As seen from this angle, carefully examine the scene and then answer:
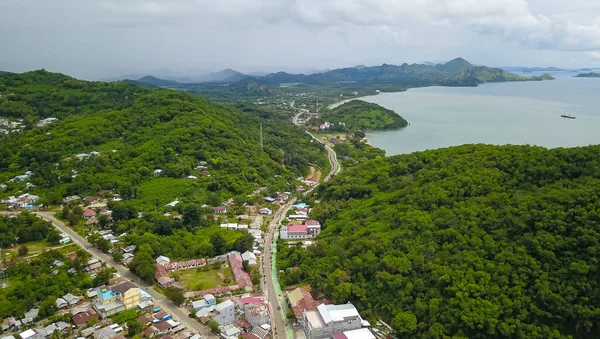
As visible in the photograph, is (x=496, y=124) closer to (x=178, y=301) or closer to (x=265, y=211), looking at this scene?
(x=265, y=211)

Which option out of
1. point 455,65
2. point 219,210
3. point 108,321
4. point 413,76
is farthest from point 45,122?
point 455,65

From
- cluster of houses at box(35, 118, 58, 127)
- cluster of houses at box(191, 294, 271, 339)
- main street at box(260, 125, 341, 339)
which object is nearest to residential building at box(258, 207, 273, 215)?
main street at box(260, 125, 341, 339)

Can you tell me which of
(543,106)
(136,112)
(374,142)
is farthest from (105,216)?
(543,106)

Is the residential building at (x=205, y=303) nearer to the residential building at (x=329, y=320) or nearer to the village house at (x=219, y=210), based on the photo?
the residential building at (x=329, y=320)

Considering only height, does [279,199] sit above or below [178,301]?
above

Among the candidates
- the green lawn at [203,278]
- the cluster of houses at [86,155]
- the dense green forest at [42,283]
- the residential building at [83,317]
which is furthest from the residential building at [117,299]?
the cluster of houses at [86,155]
